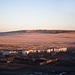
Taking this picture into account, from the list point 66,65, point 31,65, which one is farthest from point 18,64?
point 66,65

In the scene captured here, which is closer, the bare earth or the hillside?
the hillside

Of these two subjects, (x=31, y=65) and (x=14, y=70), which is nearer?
(x=14, y=70)

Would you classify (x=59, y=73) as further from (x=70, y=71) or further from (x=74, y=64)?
(x=74, y=64)

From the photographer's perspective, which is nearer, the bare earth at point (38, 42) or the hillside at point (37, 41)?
the hillside at point (37, 41)

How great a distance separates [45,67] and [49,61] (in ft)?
5.50

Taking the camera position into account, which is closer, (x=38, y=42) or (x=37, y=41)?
(x=38, y=42)

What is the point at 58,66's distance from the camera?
17734 mm

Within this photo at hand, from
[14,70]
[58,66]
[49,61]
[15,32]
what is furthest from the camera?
[15,32]

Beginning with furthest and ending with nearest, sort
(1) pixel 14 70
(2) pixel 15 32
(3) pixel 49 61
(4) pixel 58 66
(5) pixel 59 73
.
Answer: (2) pixel 15 32
(3) pixel 49 61
(4) pixel 58 66
(1) pixel 14 70
(5) pixel 59 73

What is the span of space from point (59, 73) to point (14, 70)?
292 cm

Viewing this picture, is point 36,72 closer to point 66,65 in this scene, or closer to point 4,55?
point 66,65

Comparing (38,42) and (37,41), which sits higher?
(38,42)

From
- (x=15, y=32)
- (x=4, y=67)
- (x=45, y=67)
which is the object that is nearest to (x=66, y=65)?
(x=45, y=67)

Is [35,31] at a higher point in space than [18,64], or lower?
lower
